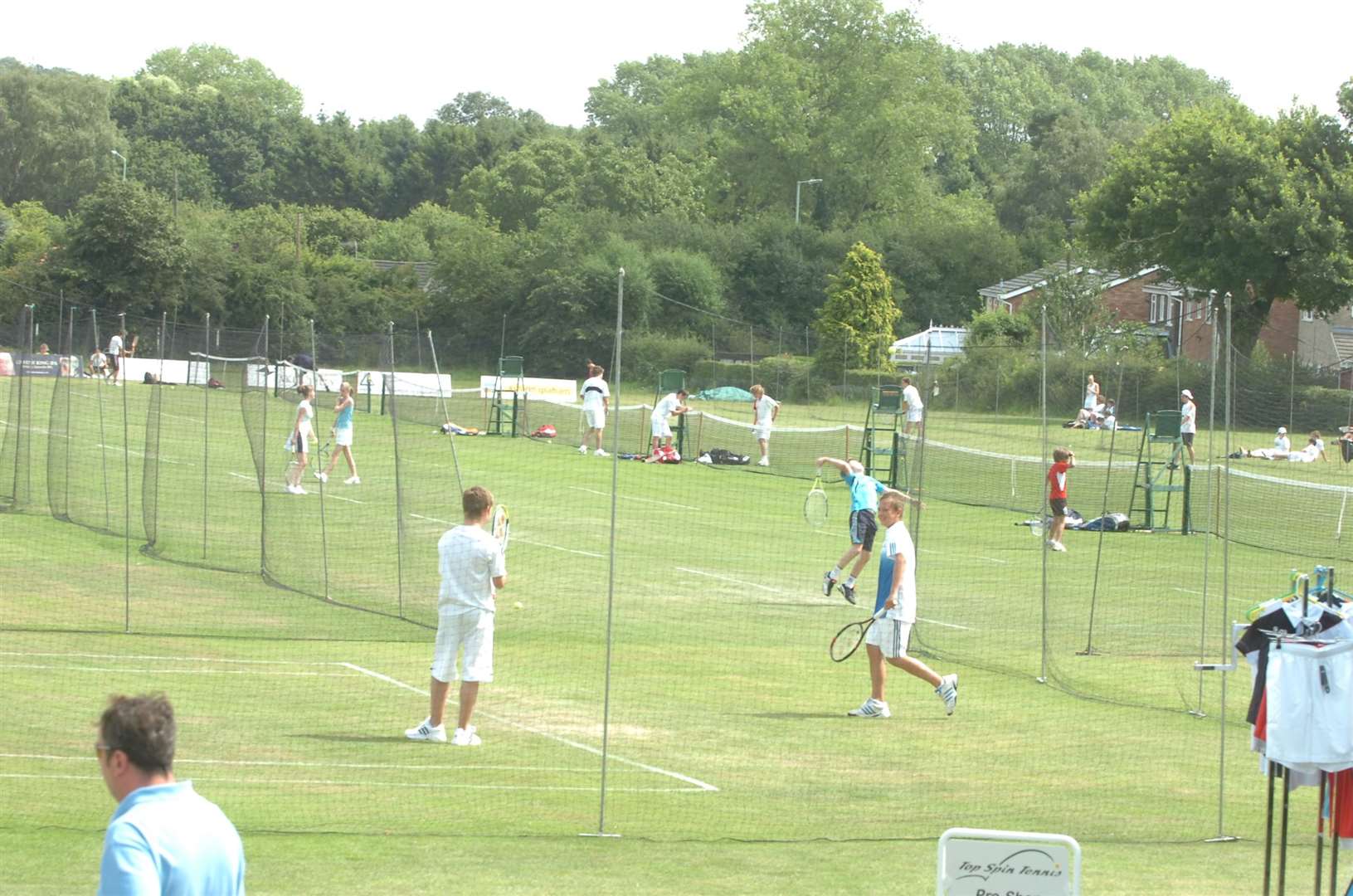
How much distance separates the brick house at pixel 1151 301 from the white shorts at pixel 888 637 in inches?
1775

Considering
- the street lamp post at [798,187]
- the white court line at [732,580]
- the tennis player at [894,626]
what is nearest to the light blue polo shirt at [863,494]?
the white court line at [732,580]

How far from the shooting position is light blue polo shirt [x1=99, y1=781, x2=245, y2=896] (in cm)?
414

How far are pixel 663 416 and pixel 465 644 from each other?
980 inches

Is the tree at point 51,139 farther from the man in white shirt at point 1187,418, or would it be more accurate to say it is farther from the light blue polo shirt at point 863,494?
the light blue polo shirt at point 863,494

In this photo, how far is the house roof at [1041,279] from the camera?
206 feet

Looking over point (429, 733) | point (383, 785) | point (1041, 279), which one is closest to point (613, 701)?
point (429, 733)

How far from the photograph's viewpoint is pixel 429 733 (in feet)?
39.1

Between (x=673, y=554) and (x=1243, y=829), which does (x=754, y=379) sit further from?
(x=1243, y=829)

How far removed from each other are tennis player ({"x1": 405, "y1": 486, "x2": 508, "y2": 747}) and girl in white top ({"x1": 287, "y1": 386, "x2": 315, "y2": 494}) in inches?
432

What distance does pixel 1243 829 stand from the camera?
10172mm

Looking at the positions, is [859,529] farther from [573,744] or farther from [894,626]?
[573,744]

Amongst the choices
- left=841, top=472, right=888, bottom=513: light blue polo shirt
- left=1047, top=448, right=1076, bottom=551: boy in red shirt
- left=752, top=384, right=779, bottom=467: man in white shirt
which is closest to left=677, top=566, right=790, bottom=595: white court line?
left=841, top=472, right=888, bottom=513: light blue polo shirt

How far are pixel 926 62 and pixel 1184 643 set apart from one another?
74.6 metres

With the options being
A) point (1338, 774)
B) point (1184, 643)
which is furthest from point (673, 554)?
point (1338, 774)
